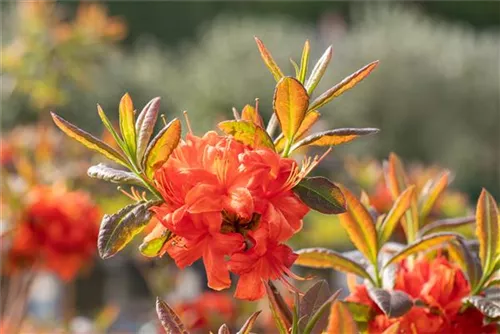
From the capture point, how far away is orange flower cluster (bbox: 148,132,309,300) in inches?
28.7

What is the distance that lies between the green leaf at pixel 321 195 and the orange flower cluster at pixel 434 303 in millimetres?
140

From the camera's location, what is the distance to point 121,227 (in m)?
0.75

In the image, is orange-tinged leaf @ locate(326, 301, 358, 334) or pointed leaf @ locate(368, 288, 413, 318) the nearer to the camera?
orange-tinged leaf @ locate(326, 301, 358, 334)

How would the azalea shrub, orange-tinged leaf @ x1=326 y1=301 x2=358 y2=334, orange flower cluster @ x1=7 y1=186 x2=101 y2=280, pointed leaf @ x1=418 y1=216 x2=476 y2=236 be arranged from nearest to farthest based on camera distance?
orange-tinged leaf @ x1=326 y1=301 x2=358 y2=334 < the azalea shrub < pointed leaf @ x1=418 y1=216 x2=476 y2=236 < orange flower cluster @ x1=7 y1=186 x2=101 y2=280

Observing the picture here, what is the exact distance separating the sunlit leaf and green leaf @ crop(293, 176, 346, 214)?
7 cm

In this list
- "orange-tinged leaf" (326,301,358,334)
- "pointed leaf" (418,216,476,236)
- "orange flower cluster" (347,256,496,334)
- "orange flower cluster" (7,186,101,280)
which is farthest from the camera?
"orange flower cluster" (7,186,101,280)

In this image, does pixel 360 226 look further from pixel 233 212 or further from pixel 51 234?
pixel 51 234

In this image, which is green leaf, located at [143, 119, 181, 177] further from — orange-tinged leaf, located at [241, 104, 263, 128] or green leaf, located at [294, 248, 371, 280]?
green leaf, located at [294, 248, 371, 280]

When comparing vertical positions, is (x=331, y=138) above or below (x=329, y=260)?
above

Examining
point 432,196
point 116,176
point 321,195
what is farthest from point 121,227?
point 432,196

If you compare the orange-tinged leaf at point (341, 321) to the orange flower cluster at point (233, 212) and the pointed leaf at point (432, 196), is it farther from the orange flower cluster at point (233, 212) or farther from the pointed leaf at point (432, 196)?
the pointed leaf at point (432, 196)

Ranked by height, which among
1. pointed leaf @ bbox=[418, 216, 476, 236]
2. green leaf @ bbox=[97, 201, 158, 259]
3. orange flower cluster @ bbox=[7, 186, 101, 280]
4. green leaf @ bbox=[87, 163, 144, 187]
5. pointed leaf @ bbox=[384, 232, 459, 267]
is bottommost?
orange flower cluster @ bbox=[7, 186, 101, 280]

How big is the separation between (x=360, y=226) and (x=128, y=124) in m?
0.25

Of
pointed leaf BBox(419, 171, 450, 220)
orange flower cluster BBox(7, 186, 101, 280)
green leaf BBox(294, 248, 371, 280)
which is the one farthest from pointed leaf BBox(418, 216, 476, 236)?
orange flower cluster BBox(7, 186, 101, 280)
